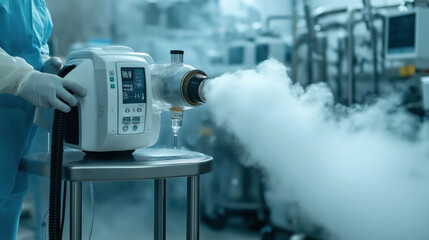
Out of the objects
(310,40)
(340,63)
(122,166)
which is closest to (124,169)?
(122,166)

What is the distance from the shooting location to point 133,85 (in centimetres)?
109

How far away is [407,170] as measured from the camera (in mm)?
1984

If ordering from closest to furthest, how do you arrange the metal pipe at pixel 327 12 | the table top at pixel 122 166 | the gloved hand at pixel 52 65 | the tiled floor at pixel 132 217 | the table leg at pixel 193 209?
the table top at pixel 122 166
the table leg at pixel 193 209
the gloved hand at pixel 52 65
the metal pipe at pixel 327 12
the tiled floor at pixel 132 217

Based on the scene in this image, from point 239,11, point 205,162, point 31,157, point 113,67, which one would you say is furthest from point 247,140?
point 239,11

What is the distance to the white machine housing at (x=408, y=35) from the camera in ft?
7.73

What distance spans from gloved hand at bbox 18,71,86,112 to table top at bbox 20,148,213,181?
0.42 ft

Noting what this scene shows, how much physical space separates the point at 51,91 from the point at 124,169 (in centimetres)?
23

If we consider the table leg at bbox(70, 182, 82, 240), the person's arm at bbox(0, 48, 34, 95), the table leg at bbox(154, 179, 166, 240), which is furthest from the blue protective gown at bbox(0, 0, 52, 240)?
the table leg at bbox(154, 179, 166, 240)

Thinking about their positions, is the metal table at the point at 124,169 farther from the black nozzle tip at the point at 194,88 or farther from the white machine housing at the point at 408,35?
the white machine housing at the point at 408,35

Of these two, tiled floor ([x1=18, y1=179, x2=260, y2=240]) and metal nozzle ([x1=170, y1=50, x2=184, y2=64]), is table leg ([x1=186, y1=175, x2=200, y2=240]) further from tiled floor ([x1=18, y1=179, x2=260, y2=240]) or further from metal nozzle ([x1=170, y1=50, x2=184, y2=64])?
tiled floor ([x1=18, y1=179, x2=260, y2=240])

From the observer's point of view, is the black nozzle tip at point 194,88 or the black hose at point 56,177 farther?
the black nozzle tip at point 194,88

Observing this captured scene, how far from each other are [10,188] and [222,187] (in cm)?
260

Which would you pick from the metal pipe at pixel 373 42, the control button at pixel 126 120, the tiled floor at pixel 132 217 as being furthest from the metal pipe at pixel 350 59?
the control button at pixel 126 120

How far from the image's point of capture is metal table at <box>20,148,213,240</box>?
1004mm
